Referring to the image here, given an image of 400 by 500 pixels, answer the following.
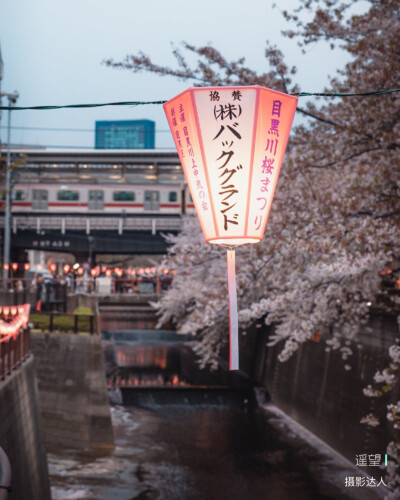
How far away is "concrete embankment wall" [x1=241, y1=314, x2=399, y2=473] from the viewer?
13.4 metres

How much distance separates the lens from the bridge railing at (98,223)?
124ft

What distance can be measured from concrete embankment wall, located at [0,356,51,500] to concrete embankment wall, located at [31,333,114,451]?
269 centimetres

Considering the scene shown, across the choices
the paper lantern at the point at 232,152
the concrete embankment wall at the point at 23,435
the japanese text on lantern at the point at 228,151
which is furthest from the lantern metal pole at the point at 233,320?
the concrete embankment wall at the point at 23,435

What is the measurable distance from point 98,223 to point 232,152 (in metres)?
34.0

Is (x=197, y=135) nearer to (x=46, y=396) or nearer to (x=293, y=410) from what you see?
(x=46, y=396)

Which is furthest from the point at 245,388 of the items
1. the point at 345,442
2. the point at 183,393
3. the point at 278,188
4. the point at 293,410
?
the point at 278,188

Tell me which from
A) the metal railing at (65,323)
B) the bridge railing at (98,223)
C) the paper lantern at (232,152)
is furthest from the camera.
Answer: the bridge railing at (98,223)

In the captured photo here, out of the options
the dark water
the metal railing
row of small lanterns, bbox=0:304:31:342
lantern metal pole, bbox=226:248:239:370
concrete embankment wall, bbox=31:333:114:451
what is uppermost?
lantern metal pole, bbox=226:248:239:370

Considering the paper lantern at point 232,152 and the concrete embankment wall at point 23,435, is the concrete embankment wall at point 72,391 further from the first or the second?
the paper lantern at point 232,152

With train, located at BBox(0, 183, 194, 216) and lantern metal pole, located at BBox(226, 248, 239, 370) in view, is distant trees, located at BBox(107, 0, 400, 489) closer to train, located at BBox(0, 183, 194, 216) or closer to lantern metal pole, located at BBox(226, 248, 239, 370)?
lantern metal pole, located at BBox(226, 248, 239, 370)

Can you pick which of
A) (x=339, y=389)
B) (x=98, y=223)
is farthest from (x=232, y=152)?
(x=98, y=223)

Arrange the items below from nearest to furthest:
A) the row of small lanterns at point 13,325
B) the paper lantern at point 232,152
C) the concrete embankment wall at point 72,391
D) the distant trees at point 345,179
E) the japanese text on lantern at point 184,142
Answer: the paper lantern at point 232,152 < the japanese text on lantern at point 184,142 < the distant trees at point 345,179 < the row of small lanterns at point 13,325 < the concrete embankment wall at point 72,391

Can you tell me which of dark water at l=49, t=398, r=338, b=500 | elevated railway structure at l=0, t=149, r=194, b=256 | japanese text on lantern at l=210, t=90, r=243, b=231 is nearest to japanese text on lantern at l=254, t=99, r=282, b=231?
japanese text on lantern at l=210, t=90, r=243, b=231

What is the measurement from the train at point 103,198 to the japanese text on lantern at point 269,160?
33.0 m
